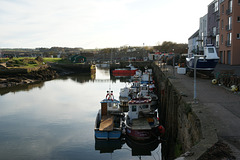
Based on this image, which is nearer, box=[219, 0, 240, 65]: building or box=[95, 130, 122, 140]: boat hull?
box=[95, 130, 122, 140]: boat hull

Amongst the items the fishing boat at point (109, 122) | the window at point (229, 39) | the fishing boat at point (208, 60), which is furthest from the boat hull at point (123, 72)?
the fishing boat at point (109, 122)

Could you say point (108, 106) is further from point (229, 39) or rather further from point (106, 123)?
point (229, 39)

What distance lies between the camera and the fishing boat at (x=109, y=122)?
750 inches

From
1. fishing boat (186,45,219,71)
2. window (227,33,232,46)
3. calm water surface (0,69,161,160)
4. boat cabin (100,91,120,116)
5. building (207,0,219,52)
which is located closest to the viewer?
calm water surface (0,69,161,160)

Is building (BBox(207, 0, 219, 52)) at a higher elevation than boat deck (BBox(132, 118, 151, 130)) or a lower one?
higher

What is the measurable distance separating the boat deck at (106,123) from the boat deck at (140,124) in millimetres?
1837

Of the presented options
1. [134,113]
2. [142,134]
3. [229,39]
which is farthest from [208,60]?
[229,39]

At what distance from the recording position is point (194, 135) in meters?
10.4

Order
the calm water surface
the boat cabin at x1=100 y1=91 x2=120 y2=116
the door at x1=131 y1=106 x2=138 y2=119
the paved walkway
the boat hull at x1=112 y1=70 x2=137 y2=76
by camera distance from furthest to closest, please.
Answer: the boat hull at x1=112 y1=70 x2=137 y2=76
the boat cabin at x1=100 y1=91 x2=120 y2=116
the door at x1=131 y1=106 x2=138 y2=119
the calm water surface
the paved walkway

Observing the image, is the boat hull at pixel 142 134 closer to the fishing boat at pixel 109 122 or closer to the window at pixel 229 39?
the fishing boat at pixel 109 122

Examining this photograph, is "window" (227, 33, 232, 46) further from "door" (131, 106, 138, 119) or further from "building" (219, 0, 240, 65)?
"door" (131, 106, 138, 119)

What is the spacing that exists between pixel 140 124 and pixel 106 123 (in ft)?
9.52

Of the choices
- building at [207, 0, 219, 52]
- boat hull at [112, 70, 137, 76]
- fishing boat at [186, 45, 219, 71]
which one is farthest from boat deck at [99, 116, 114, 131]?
boat hull at [112, 70, 137, 76]

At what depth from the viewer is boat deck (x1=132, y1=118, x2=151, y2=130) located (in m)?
18.2
